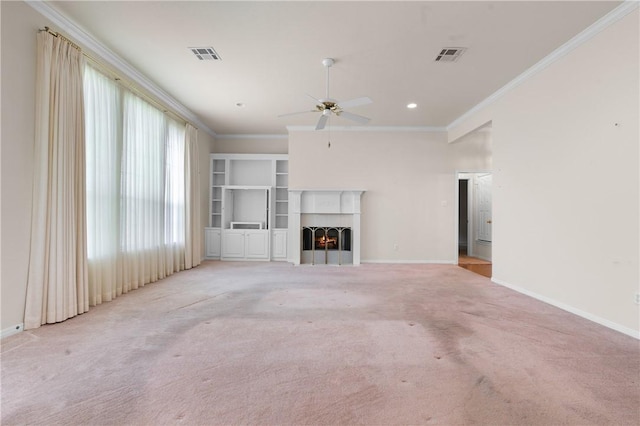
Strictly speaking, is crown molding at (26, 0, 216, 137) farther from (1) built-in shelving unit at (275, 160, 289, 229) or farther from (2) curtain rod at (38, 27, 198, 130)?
(1) built-in shelving unit at (275, 160, 289, 229)

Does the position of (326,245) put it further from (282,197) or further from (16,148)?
(16,148)

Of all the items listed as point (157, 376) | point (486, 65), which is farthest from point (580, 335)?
point (157, 376)

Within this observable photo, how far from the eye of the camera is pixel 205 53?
3523mm

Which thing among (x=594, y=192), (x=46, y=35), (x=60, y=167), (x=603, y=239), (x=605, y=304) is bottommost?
(x=605, y=304)

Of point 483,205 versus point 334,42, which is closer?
point 334,42

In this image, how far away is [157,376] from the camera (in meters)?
1.89

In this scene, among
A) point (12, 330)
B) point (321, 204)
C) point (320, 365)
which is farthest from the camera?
point (321, 204)

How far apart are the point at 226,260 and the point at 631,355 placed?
634cm

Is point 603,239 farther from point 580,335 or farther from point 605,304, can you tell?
point 580,335

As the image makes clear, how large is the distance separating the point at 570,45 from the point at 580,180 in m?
1.52

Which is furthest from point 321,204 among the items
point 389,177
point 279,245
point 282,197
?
point 389,177

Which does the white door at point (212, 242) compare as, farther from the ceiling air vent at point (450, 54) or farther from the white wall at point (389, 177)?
the ceiling air vent at point (450, 54)

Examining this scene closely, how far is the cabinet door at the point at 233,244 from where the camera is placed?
21.9 feet

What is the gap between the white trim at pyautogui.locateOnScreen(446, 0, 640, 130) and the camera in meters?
2.68
